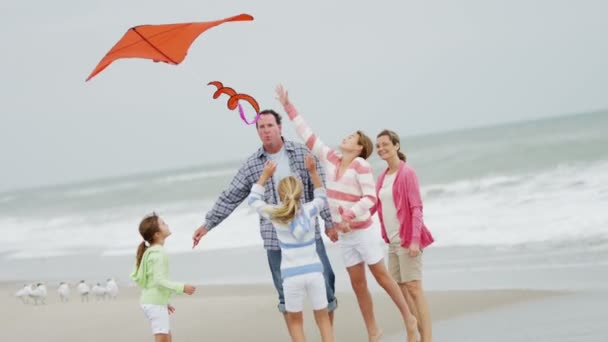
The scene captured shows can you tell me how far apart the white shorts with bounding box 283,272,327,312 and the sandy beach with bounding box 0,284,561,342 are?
4.31 feet

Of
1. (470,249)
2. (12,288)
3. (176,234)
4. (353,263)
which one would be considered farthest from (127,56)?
(176,234)

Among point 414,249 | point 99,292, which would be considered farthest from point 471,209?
point 414,249

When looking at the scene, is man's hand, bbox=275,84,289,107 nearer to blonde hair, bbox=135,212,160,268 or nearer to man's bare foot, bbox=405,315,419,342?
blonde hair, bbox=135,212,160,268

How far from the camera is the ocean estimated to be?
39.3 feet

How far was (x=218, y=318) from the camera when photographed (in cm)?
743

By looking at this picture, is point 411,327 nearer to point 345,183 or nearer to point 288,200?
point 345,183

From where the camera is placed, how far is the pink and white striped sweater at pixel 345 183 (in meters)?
5.32

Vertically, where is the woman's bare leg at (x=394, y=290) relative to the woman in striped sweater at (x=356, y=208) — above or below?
below

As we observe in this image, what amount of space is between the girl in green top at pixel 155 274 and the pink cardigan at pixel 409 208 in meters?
1.34

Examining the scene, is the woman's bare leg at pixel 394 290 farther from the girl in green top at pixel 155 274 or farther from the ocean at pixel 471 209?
the ocean at pixel 471 209

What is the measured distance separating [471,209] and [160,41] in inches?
416

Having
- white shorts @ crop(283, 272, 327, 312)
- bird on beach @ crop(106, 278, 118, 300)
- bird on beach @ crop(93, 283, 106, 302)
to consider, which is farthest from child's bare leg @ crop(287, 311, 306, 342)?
bird on beach @ crop(106, 278, 118, 300)

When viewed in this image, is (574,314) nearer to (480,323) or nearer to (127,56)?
(480,323)

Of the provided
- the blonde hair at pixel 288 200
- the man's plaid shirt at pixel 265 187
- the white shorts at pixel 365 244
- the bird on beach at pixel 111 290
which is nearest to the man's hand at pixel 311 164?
the man's plaid shirt at pixel 265 187
